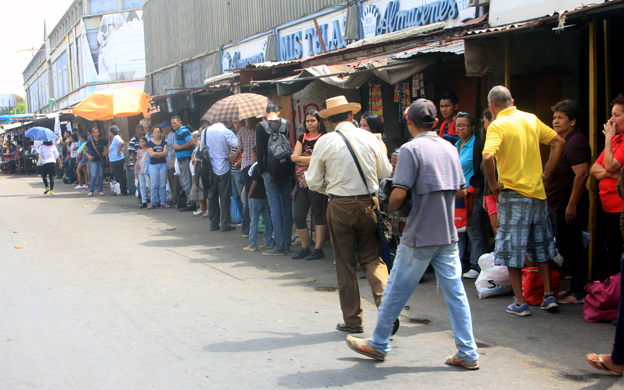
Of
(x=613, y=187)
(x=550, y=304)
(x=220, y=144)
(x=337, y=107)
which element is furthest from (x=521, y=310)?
(x=220, y=144)

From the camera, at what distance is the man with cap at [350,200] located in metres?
4.79

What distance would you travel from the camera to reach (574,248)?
5.62 metres

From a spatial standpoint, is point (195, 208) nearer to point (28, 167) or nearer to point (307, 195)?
point (307, 195)

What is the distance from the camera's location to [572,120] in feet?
18.3

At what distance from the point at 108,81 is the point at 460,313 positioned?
44844 millimetres

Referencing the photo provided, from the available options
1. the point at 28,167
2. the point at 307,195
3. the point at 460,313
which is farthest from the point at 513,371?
the point at 28,167

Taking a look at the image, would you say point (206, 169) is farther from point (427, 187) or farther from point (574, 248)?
point (427, 187)

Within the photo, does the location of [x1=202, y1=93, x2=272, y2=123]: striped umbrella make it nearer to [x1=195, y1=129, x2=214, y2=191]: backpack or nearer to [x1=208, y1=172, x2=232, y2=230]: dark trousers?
[x1=195, y1=129, x2=214, y2=191]: backpack

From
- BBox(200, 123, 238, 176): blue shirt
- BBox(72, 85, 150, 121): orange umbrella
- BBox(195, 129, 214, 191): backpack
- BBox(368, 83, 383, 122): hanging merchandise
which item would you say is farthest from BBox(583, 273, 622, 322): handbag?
BBox(72, 85, 150, 121): orange umbrella

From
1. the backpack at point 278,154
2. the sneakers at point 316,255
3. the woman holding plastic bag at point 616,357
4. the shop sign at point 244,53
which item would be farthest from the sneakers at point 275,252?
the shop sign at point 244,53

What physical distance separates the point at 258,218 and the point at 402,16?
575 cm

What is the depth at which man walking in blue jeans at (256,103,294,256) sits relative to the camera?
25.8 feet

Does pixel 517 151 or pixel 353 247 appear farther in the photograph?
pixel 517 151

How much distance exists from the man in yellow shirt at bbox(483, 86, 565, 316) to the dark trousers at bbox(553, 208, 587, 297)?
15.9 inches
